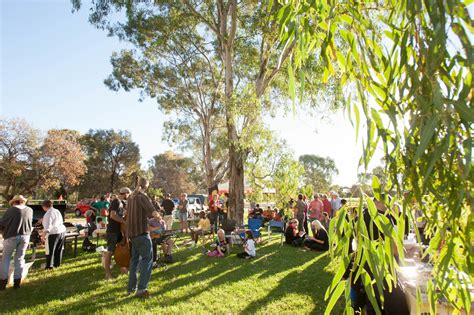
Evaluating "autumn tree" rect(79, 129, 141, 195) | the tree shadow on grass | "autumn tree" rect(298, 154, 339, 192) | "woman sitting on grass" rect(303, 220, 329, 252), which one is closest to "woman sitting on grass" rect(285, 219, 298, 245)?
"woman sitting on grass" rect(303, 220, 329, 252)

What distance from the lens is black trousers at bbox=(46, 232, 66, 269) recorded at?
8.52 meters

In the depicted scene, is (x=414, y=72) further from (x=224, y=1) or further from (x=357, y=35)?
(x=224, y=1)

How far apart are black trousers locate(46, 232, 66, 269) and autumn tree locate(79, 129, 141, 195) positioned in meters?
34.0

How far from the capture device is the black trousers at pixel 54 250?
8.52 meters

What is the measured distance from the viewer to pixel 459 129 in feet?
3.44

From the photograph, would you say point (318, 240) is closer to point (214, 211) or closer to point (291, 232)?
point (291, 232)

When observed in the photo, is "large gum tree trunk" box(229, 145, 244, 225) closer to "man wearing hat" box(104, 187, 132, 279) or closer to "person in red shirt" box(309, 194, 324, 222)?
"person in red shirt" box(309, 194, 324, 222)

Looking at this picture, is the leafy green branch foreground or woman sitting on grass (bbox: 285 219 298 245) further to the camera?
woman sitting on grass (bbox: 285 219 298 245)

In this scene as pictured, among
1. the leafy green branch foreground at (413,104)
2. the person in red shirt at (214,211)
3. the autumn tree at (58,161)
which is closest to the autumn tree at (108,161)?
the autumn tree at (58,161)

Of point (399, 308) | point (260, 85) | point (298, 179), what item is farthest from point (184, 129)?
point (399, 308)

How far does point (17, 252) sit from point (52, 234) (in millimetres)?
1585

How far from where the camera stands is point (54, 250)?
8.65 meters

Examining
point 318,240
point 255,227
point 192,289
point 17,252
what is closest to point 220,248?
point 255,227

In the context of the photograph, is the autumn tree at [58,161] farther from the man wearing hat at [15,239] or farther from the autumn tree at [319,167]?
the autumn tree at [319,167]
